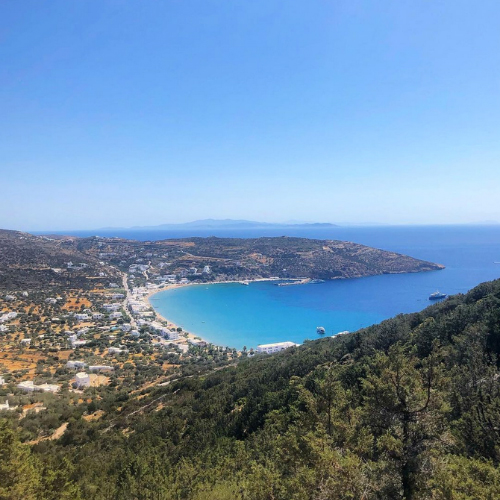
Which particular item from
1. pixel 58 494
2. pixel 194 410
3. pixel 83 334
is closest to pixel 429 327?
pixel 194 410

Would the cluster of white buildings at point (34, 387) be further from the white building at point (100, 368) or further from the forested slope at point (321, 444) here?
the forested slope at point (321, 444)

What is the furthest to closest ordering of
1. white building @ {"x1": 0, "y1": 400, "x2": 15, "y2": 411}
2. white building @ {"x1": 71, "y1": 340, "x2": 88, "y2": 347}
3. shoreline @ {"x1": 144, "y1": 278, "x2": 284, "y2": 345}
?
shoreline @ {"x1": 144, "y1": 278, "x2": 284, "y2": 345} < white building @ {"x1": 71, "y1": 340, "x2": 88, "y2": 347} < white building @ {"x1": 0, "y1": 400, "x2": 15, "y2": 411}

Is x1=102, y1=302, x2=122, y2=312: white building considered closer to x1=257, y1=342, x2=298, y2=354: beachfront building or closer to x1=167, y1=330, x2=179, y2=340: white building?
x1=167, y1=330, x2=179, y2=340: white building

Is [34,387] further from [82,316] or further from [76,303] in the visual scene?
[76,303]

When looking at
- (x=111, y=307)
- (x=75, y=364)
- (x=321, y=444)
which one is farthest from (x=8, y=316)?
(x=321, y=444)

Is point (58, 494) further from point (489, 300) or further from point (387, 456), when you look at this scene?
point (489, 300)

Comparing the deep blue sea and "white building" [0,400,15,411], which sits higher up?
"white building" [0,400,15,411]

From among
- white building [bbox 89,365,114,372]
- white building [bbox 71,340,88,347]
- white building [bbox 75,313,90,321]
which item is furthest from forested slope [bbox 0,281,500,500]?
white building [bbox 75,313,90,321]

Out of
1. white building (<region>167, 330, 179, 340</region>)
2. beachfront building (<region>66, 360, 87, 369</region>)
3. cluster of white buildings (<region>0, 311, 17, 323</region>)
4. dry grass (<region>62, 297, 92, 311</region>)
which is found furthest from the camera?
dry grass (<region>62, 297, 92, 311</region>)

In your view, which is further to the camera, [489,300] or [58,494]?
[489,300]
